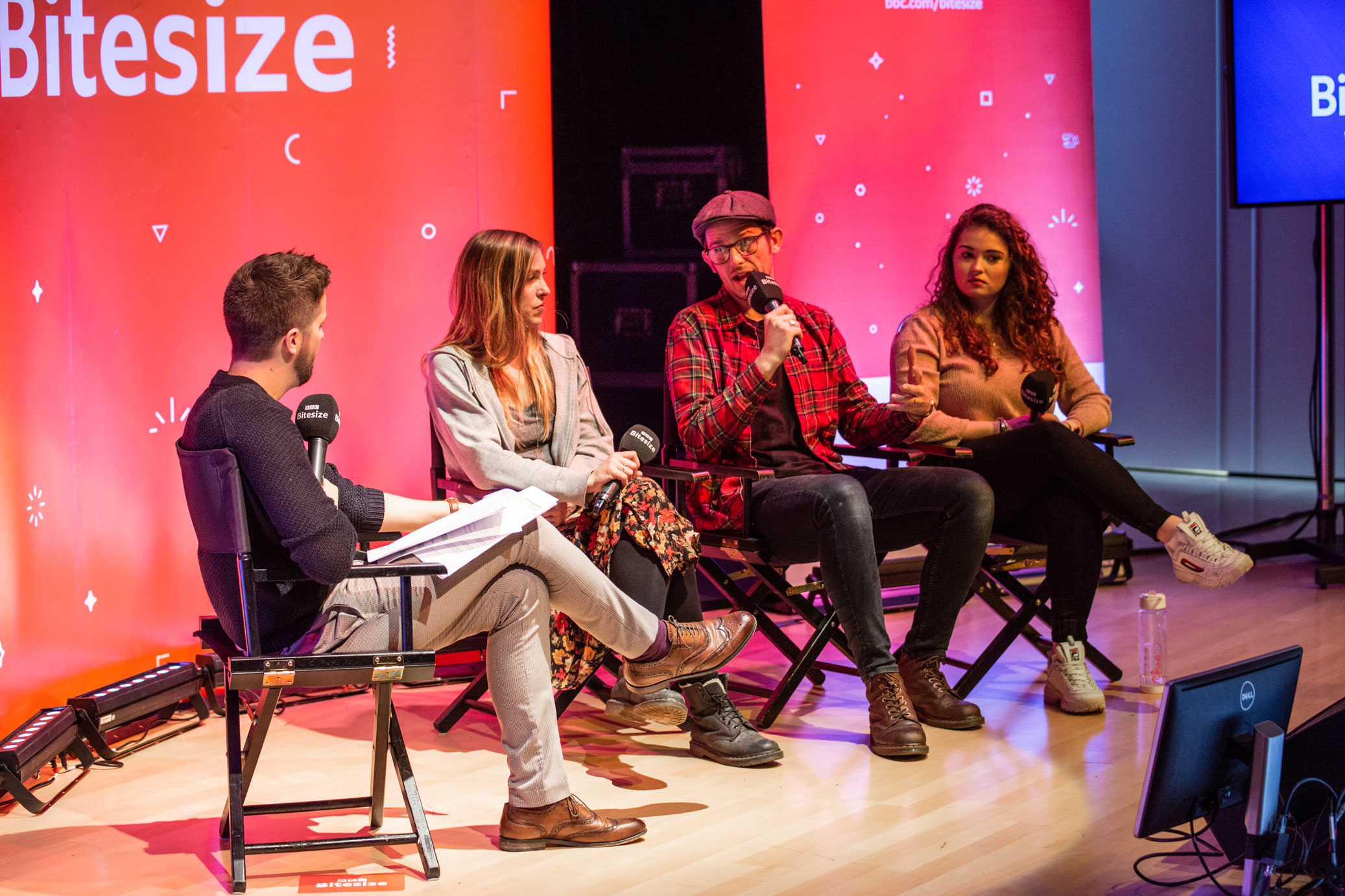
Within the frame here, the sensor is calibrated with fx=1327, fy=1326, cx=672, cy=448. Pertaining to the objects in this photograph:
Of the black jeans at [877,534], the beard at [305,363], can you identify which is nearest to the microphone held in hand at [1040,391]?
the black jeans at [877,534]

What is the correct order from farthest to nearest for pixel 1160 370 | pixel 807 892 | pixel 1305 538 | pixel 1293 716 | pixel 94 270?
pixel 1160 370 → pixel 1305 538 → pixel 94 270 → pixel 1293 716 → pixel 807 892

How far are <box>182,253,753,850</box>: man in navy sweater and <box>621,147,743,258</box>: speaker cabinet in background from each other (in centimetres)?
204

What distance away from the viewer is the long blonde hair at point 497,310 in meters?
3.35

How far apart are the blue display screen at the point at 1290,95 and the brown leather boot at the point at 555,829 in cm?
415

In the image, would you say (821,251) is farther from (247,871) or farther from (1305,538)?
(247,871)

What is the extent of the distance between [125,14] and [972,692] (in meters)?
3.15

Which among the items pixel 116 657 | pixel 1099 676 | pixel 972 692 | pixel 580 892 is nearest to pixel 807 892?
pixel 580 892

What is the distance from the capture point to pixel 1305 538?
19.1 ft

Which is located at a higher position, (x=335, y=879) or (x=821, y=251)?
(x=821, y=251)

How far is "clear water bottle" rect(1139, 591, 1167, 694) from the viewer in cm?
378

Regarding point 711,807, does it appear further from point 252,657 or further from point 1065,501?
point 1065,501

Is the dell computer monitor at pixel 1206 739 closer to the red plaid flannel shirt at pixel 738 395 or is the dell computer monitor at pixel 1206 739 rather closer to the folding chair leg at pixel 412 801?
the folding chair leg at pixel 412 801

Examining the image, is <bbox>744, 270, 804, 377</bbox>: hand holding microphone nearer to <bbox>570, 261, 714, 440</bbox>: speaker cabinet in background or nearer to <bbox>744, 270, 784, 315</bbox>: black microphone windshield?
<bbox>744, 270, 784, 315</bbox>: black microphone windshield

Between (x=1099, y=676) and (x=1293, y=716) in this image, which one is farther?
(x=1099, y=676)
